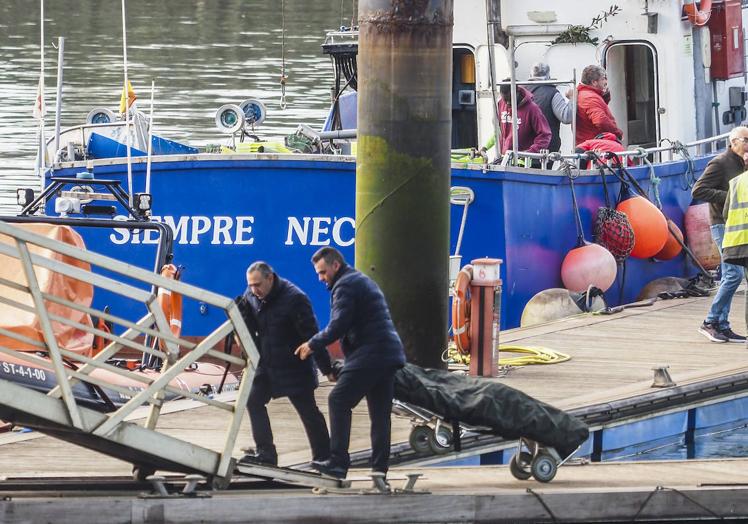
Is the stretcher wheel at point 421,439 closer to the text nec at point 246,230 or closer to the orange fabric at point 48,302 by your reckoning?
the orange fabric at point 48,302

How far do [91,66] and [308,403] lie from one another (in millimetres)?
30099

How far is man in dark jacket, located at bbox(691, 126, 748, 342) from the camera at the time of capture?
12.3 metres

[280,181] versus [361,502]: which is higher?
[280,181]

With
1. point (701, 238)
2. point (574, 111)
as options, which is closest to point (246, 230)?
point (574, 111)

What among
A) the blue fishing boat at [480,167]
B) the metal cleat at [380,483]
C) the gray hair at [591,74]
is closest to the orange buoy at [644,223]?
the blue fishing boat at [480,167]

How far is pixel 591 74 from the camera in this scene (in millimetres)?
14766

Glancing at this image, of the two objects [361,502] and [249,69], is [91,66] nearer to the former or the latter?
[249,69]

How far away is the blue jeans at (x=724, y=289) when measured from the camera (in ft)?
39.5

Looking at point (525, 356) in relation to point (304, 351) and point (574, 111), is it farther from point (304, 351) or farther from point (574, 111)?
point (304, 351)

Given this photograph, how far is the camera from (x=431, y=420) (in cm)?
882

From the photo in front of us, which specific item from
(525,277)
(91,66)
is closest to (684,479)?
(525,277)

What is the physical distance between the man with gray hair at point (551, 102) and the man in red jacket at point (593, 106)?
16cm

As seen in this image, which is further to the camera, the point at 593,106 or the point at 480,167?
the point at 593,106

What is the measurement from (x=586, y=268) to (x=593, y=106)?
1.78 meters
